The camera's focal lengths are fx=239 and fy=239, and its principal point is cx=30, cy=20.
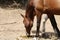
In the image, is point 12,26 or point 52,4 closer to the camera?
point 52,4

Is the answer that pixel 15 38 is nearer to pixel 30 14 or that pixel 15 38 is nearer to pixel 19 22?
pixel 30 14

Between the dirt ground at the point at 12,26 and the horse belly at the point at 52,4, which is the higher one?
the horse belly at the point at 52,4

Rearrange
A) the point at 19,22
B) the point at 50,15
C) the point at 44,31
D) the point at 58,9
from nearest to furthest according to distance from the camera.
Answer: the point at 58,9 → the point at 50,15 → the point at 44,31 → the point at 19,22

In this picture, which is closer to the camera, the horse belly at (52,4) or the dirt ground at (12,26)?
the horse belly at (52,4)

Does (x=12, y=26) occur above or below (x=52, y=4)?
below

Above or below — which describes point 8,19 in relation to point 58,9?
below

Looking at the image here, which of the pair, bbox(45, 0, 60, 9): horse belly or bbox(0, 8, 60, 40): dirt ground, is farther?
bbox(0, 8, 60, 40): dirt ground

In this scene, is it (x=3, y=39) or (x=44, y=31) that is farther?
(x=44, y=31)

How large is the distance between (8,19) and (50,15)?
2.64 metres

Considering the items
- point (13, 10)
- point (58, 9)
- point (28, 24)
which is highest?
point (58, 9)

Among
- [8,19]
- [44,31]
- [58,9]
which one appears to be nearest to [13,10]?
[8,19]

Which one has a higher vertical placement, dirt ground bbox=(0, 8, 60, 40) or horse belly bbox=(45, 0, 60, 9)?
horse belly bbox=(45, 0, 60, 9)

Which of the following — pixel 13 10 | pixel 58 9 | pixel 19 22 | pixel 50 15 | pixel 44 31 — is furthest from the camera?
pixel 13 10

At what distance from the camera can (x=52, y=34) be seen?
22.1 ft
